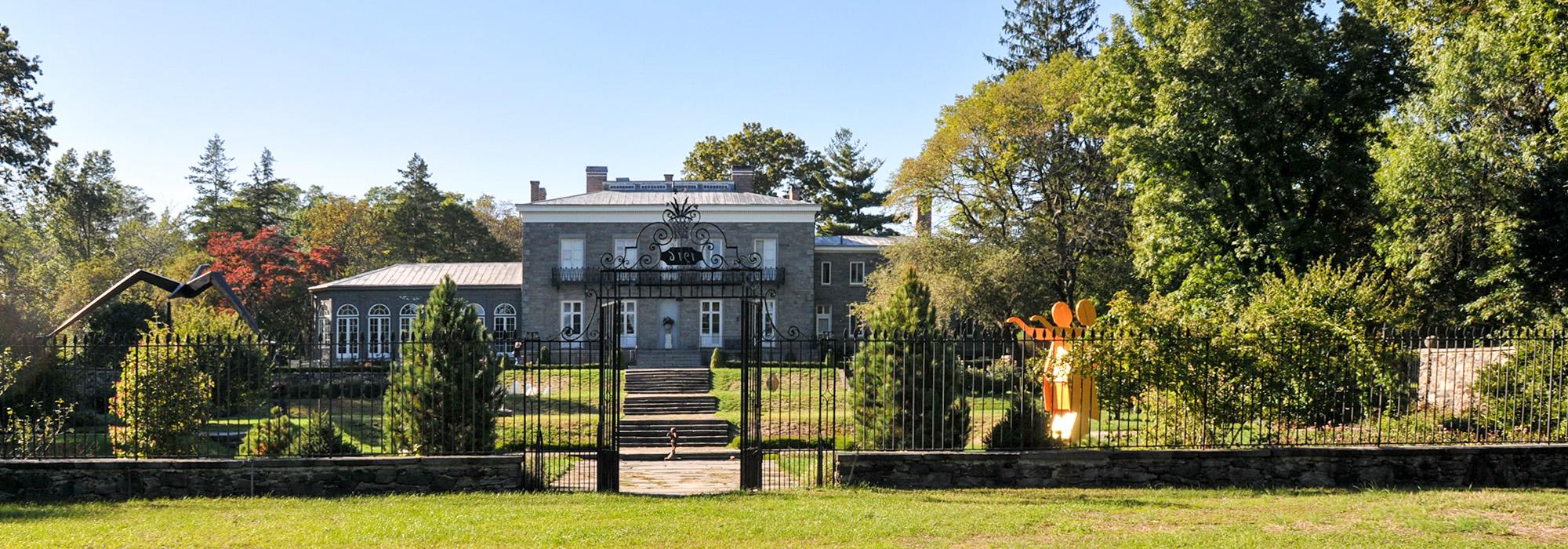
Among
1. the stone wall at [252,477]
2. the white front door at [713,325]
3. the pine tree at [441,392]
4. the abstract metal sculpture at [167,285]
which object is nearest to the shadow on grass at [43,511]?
the stone wall at [252,477]

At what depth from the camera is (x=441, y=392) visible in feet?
42.5

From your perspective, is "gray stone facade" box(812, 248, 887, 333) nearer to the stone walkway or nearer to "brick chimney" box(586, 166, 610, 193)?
"brick chimney" box(586, 166, 610, 193)

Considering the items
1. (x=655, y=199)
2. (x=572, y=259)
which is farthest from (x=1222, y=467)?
(x=572, y=259)

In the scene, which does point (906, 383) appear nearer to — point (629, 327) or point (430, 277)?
point (629, 327)

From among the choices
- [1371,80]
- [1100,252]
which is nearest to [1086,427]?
[1371,80]

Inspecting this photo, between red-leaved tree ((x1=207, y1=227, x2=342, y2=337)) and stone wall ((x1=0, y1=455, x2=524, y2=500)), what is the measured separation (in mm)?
30566

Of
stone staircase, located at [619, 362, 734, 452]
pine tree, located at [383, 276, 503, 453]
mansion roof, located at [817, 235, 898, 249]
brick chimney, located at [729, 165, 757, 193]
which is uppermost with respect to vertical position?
brick chimney, located at [729, 165, 757, 193]

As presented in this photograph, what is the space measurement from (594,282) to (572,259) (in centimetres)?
120

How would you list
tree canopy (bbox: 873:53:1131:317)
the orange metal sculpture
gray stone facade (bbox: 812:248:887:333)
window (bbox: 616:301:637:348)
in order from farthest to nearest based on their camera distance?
gray stone facade (bbox: 812:248:887:333)
window (bbox: 616:301:637:348)
tree canopy (bbox: 873:53:1131:317)
the orange metal sculpture

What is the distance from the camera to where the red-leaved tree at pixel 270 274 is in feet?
137

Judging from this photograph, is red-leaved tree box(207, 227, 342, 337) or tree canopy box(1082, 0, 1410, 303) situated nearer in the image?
tree canopy box(1082, 0, 1410, 303)

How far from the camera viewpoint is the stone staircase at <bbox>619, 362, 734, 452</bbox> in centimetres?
2230

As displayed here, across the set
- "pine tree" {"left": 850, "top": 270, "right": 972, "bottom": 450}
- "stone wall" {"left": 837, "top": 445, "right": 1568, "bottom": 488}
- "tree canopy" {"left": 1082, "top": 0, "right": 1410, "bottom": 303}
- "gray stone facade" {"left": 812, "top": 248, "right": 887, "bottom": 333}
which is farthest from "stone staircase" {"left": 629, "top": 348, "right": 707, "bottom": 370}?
"stone wall" {"left": 837, "top": 445, "right": 1568, "bottom": 488}

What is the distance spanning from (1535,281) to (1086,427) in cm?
1166
